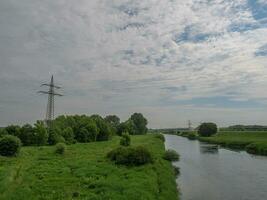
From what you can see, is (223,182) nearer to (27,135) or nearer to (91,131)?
(27,135)

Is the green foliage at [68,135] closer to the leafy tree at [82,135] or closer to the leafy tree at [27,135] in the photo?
the leafy tree at [82,135]

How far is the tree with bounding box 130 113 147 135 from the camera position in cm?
16075

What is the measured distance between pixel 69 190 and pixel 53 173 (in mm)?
6720

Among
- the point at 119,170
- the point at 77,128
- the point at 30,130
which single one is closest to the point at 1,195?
the point at 119,170

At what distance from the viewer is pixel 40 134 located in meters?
57.5

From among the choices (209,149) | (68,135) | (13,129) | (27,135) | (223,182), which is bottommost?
(223,182)

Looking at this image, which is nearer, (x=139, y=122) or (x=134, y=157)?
(x=134, y=157)

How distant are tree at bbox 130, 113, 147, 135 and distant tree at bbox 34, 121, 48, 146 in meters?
102

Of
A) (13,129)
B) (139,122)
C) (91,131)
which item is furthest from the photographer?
(139,122)

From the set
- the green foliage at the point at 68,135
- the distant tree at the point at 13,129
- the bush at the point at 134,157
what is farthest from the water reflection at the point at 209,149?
the bush at the point at 134,157

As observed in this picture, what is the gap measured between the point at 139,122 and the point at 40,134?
10676 cm

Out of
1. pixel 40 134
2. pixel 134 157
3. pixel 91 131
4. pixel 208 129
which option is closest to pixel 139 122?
pixel 208 129

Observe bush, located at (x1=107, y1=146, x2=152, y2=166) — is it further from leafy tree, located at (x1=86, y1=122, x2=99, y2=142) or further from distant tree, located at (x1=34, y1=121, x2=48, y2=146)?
leafy tree, located at (x1=86, y1=122, x2=99, y2=142)

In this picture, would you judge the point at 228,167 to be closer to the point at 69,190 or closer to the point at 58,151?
the point at 58,151
